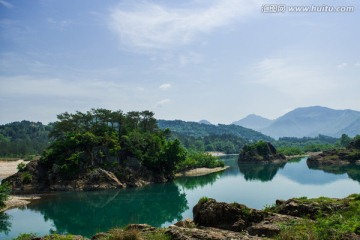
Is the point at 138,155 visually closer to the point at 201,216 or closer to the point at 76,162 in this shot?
the point at 76,162

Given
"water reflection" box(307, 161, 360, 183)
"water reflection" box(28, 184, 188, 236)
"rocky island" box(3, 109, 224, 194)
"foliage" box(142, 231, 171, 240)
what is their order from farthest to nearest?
"water reflection" box(307, 161, 360, 183), "rocky island" box(3, 109, 224, 194), "water reflection" box(28, 184, 188, 236), "foliage" box(142, 231, 171, 240)

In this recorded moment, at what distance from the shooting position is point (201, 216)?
17.4 meters

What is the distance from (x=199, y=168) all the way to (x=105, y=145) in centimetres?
3793

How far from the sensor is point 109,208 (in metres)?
50.9

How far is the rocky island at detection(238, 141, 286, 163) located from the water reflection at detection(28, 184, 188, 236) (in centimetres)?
7334

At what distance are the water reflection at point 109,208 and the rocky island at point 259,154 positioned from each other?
73336mm

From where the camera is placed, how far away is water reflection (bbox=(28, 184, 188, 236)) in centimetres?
4123

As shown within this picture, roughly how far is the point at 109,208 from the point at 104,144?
23190 millimetres

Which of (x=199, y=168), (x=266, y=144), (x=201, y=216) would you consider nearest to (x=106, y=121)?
(x=199, y=168)

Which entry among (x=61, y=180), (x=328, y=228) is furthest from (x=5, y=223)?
(x=328, y=228)

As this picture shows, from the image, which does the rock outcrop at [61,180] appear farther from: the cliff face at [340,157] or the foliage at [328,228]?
the cliff face at [340,157]

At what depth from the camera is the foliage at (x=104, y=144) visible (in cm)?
6925

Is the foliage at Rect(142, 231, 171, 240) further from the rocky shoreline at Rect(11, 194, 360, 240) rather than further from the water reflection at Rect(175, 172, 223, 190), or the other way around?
the water reflection at Rect(175, 172, 223, 190)

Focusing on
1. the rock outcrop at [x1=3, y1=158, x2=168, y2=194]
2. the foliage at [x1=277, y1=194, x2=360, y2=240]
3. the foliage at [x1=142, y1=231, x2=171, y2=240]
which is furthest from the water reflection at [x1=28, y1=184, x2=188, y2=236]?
the foliage at [x1=277, y1=194, x2=360, y2=240]
